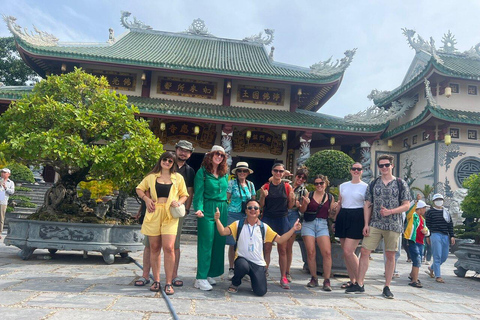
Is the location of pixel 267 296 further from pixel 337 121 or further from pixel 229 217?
pixel 337 121

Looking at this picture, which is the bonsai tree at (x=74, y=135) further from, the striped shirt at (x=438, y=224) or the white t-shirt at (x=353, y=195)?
the striped shirt at (x=438, y=224)

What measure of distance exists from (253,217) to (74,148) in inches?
111

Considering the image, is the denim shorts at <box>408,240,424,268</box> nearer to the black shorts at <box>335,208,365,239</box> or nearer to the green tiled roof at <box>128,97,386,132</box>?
the black shorts at <box>335,208,365,239</box>

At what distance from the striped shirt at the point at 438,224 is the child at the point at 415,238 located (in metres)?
0.39

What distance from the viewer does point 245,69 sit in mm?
14938

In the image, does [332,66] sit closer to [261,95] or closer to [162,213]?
[261,95]

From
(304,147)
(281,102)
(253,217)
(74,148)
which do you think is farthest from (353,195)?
(281,102)

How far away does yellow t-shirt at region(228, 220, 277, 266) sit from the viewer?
3773 millimetres

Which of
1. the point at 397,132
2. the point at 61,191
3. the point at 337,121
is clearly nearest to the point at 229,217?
the point at 61,191

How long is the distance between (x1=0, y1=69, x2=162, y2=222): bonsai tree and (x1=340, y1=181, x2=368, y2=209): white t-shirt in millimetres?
2830

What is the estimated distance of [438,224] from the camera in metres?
5.75

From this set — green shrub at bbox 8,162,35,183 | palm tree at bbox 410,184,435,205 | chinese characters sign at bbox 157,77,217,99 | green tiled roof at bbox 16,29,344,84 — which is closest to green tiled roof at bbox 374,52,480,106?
green tiled roof at bbox 16,29,344,84

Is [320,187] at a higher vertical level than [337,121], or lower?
lower

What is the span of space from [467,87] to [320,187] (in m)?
13.5
